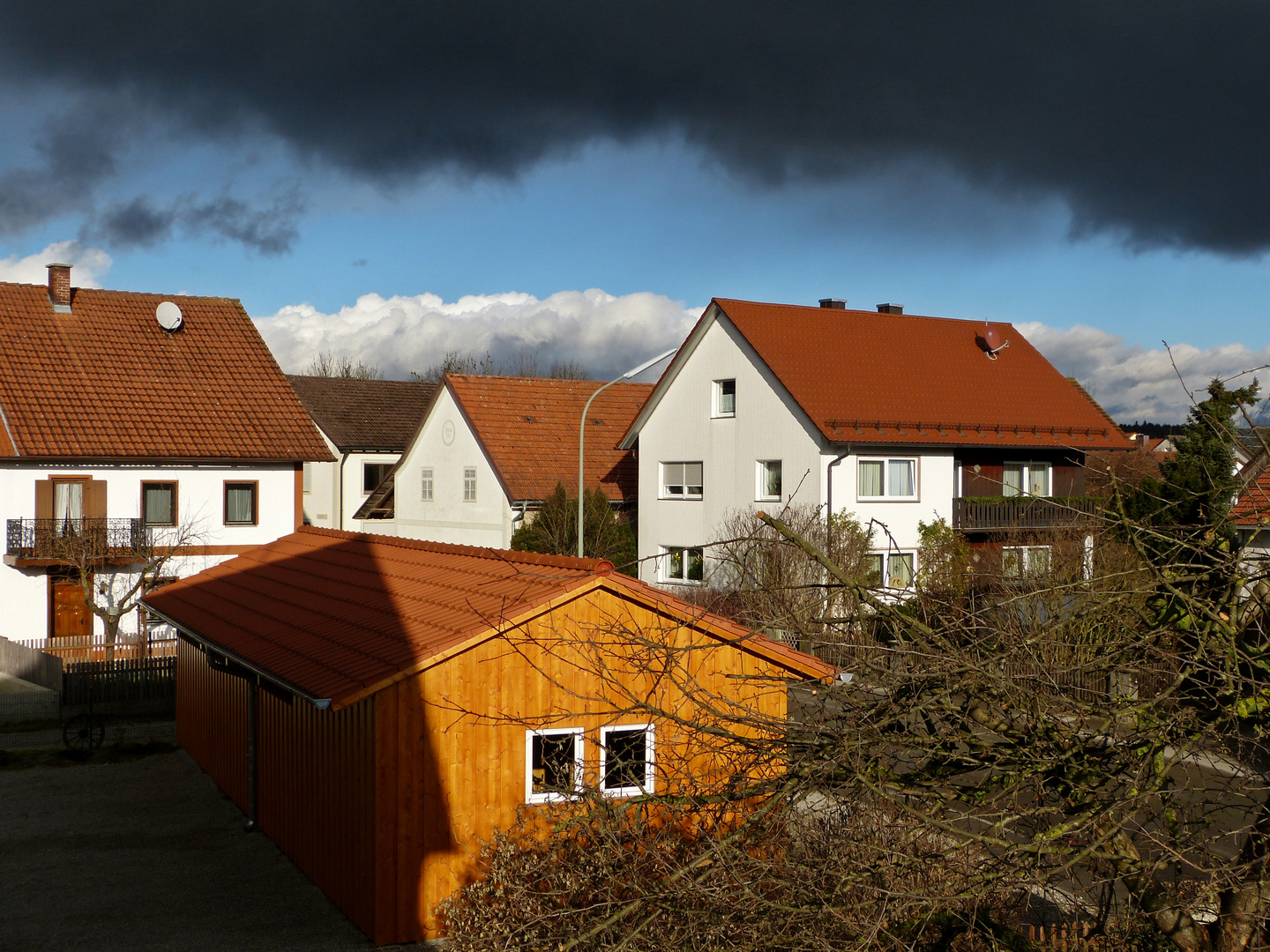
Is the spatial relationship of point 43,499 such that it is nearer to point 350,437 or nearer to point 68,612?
point 68,612

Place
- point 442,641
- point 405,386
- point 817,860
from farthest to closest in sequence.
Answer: point 405,386 → point 442,641 → point 817,860

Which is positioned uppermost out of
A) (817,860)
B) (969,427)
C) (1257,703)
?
(969,427)

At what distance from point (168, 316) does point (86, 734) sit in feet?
55.8

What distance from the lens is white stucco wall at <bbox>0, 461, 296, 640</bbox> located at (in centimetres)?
2888

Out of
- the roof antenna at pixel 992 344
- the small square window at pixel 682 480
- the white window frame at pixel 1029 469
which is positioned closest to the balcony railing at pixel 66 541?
the small square window at pixel 682 480

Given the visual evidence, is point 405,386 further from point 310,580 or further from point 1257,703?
point 1257,703

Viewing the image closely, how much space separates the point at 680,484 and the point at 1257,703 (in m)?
30.4

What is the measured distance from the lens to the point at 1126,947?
19.4ft

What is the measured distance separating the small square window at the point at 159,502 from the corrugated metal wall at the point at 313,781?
46.9 feet

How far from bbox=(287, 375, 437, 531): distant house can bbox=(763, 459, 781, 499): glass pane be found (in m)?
22.2

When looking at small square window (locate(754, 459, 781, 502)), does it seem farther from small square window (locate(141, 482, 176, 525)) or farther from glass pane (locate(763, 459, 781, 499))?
small square window (locate(141, 482, 176, 525))

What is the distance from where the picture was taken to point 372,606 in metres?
13.6

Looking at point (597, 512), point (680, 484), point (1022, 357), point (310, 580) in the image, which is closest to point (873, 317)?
point (1022, 357)

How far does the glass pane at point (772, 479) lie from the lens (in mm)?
32188
